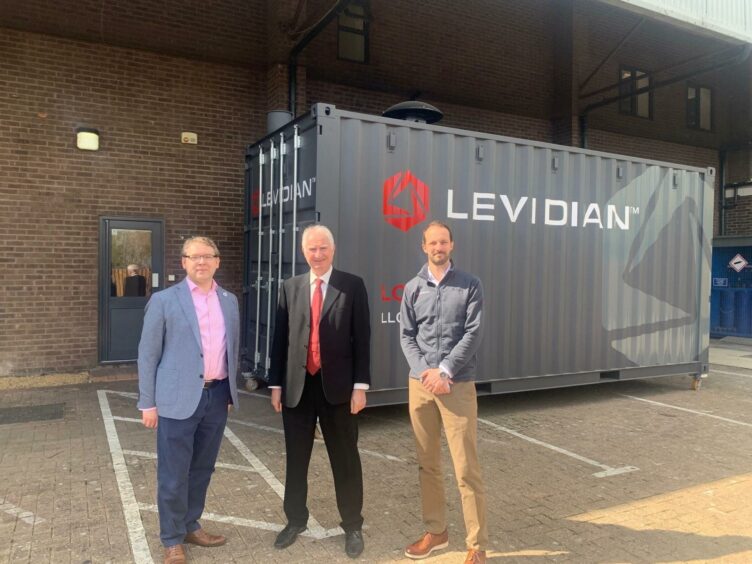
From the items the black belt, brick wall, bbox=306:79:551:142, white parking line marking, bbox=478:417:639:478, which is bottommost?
white parking line marking, bbox=478:417:639:478

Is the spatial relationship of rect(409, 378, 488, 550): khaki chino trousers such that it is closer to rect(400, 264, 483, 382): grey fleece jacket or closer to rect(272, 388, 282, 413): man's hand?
rect(400, 264, 483, 382): grey fleece jacket

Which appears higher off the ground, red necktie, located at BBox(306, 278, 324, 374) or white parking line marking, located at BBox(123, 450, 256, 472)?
red necktie, located at BBox(306, 278, 324, 374)

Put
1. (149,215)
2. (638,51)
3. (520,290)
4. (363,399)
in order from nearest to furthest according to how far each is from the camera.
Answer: (363,399) < (520,290) < (149,215) < (638,51)

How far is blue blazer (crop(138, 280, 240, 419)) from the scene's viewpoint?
10.2ft

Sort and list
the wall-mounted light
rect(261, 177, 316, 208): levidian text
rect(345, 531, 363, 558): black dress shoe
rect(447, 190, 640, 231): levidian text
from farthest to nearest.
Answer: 1. the wall-mounted light
2. rect(447, 190, 640, 231): levidian text
3. rect(261, 177, 316, 208): levidian text
4. rect(345, 531, 363, 558): black dress shoe

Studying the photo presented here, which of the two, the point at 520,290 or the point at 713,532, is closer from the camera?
the point at 713,532

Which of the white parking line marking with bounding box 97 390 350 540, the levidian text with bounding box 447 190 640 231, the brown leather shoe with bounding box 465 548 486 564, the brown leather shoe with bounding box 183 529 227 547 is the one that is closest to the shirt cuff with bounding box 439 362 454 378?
the brown leather shoe with bounding box 465 548 486 564

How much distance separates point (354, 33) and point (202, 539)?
9.44 meters

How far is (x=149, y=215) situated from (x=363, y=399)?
668 centimetres

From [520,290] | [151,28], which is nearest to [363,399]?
[520,290]

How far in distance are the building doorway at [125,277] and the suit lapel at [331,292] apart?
246 inches

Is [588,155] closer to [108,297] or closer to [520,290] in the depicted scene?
[520,290]

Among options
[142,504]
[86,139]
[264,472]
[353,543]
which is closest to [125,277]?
[86,139]

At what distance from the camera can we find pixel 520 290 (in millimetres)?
6582
